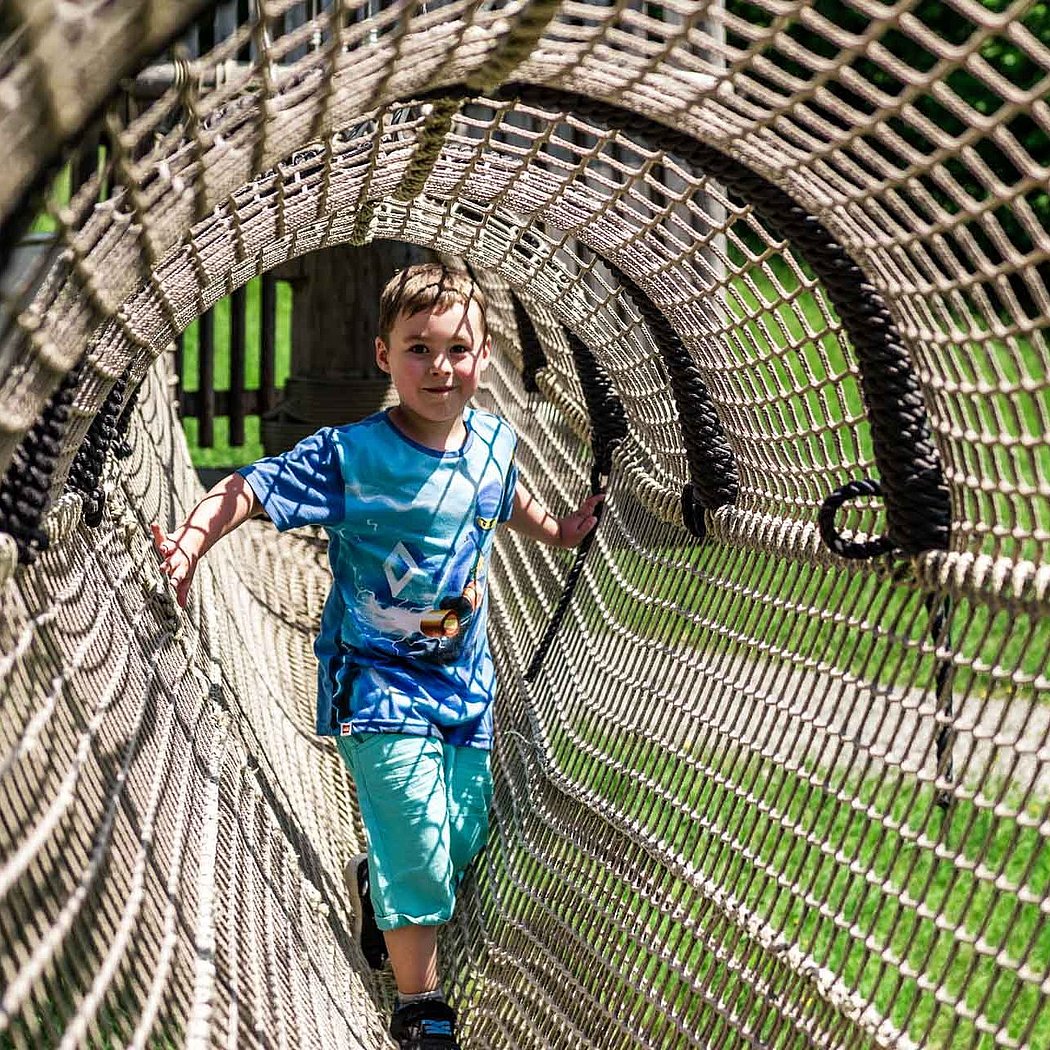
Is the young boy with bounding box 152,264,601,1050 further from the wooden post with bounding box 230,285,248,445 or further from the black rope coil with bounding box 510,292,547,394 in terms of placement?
the wooden post with bounding box 230,285,248,445

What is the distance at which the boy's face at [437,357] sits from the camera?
7.23 feet

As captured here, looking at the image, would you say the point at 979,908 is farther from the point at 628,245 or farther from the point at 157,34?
the point at 157,34

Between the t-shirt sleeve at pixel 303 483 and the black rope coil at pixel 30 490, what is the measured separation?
77 centimetres

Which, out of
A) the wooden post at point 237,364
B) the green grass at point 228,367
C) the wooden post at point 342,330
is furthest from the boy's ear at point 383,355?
the green grass at point 228,367

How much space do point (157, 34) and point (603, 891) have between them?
160 centimetres

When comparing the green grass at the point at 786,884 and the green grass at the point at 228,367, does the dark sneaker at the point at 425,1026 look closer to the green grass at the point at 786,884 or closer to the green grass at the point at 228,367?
the green grass at the point at 786,884

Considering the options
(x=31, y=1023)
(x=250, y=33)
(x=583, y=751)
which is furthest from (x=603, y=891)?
(x=250, y=33)

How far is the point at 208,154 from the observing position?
3.75 ft

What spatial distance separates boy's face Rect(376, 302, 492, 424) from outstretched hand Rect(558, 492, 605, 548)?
46cm

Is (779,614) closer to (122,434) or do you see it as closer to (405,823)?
(405,823)

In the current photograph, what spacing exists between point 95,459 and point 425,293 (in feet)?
1.98

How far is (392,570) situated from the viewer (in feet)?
7.40

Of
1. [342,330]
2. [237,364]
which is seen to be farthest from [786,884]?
[237,364]

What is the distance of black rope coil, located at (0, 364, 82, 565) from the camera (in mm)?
1343
